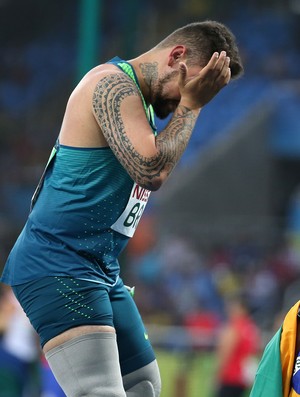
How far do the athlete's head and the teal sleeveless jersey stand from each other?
5.6 inches

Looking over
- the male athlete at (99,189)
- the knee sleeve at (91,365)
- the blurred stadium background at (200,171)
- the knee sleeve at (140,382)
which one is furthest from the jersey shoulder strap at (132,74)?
the blurred stadium background at (200,171)

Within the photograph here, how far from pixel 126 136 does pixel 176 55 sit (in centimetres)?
49

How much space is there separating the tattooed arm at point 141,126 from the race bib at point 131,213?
0.77 ft

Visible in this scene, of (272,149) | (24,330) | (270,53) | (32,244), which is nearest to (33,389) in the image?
(24,330)

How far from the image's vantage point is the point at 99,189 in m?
4.27

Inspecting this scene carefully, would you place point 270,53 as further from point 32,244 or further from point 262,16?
point 32,244

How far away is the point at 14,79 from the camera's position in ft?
81.7

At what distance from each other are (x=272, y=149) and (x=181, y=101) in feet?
58.2

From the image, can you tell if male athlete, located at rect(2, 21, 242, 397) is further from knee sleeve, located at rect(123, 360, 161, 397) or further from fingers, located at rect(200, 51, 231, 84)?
knee sleeve, located at rect(123, 360, 161, 397)

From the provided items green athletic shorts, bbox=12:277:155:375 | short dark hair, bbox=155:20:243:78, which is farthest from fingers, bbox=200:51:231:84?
green athletic shorts, bbox=12:277:155:375

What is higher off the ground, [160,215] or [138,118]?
[138,118]

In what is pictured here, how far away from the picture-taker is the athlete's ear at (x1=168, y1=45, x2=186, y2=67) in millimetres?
4332

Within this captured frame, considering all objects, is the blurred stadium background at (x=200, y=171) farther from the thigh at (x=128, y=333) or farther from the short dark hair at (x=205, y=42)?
the short dark hair at (x=205, y=42)

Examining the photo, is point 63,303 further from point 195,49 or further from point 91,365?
point 195,49
